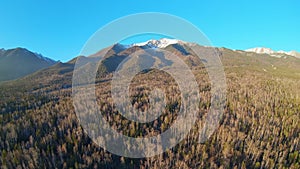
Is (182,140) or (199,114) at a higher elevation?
(199,114)

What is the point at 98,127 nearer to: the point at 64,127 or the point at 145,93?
the point at 64,127

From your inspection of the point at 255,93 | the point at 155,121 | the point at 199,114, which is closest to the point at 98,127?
the point at 155,121

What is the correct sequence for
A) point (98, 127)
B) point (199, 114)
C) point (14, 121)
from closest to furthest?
point (98, 127), point (14, 121), point (199, 114)

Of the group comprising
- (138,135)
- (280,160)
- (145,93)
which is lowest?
(280,160)

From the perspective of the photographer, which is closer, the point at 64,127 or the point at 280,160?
the point at 280,160

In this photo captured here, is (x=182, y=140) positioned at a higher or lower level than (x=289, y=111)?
lower

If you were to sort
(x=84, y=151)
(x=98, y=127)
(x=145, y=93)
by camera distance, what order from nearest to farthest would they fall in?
(x=84, y=151) < (x=98, y=127) < (x=145, y=93)

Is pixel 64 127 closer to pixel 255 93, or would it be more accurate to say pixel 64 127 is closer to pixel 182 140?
pixel 182 140

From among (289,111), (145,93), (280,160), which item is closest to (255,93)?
(289,111)

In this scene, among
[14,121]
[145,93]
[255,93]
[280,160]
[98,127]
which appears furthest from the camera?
[255,93]
